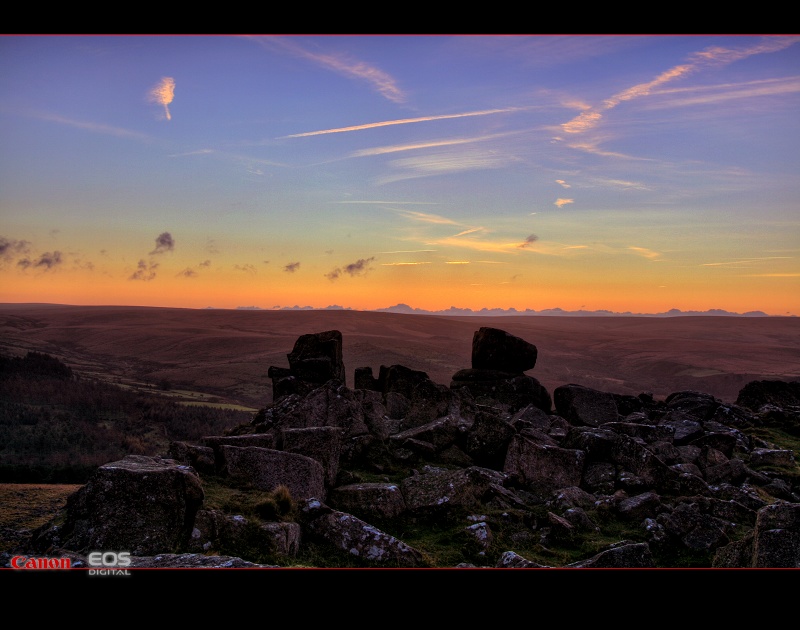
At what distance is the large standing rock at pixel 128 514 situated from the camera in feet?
23.7

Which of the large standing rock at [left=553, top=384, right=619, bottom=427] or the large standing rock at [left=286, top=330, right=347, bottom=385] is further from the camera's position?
the large standing rock at [left=286, top=330, right=347, bottom=385]

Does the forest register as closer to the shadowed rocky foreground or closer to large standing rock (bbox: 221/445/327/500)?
the shadowed rocky foreground

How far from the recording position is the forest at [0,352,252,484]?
19.1 metres

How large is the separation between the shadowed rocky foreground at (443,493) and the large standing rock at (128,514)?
0.05 feet

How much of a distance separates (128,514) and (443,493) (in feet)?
16.7

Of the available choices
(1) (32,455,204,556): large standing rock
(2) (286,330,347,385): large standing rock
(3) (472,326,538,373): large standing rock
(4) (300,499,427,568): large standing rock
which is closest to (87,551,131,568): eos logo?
(1) (32,455,204,556): large standing rock

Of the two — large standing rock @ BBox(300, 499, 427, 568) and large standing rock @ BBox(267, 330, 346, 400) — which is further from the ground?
large standing rock @ BBox(267, 330, 346, 400)

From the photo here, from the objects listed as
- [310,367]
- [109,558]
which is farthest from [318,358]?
[109,558]

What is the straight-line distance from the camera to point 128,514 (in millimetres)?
7316

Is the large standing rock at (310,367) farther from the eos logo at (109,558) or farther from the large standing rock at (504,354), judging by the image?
the eos logo at (109,558)

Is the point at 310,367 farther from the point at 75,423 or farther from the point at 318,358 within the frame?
the point at 75,423

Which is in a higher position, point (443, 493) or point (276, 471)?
point (276, 471)

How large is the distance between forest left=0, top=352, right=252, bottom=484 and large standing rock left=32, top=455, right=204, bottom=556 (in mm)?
8900

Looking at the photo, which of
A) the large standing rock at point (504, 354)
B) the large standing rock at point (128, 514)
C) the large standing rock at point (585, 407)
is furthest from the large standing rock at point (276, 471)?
the large standing rock at point (504, 354)
